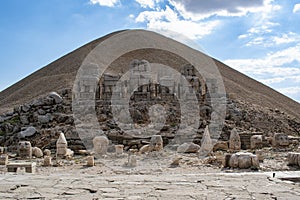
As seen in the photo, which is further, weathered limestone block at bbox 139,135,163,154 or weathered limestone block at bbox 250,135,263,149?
weathered limestone block at bbox 250,135,263,149

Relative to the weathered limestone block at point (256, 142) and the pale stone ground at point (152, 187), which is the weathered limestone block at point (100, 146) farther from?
the pale stone ground at point (152, 187)

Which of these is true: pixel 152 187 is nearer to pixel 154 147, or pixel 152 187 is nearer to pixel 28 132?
pixel 154 147

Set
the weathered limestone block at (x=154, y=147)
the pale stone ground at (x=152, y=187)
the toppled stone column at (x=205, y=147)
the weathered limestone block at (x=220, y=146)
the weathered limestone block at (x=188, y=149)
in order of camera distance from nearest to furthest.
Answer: the pale stone ground at (x=152, y=187)
the toppled stone column at (x=205, y=147)
the weathered limestone block at (x=188, y=149)
the weathered limestone block at (x=154, y=147)
the weathered limestone block at (x=220, y=146)

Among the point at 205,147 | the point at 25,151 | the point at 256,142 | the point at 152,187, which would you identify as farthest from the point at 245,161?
the point at 25,151

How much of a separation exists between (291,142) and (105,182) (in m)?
14.7

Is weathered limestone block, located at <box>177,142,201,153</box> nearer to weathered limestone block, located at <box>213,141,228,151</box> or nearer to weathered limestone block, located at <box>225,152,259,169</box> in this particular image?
weathered limestone block, located at <box>213,141,228,151</box>

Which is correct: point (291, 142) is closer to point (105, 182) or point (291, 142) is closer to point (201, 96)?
point (201, 96)

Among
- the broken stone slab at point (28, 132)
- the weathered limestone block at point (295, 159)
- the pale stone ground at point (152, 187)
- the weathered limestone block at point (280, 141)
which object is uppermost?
the broken stone slab at point (28, 132)

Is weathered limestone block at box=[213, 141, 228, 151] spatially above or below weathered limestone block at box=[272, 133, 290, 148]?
below

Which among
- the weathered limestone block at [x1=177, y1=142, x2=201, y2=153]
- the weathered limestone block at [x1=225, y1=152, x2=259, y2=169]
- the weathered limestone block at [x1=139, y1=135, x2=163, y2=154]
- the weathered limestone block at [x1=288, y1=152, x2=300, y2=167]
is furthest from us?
the weathered limestone block at [x1=139, y1=135, x2=163, y2=154]

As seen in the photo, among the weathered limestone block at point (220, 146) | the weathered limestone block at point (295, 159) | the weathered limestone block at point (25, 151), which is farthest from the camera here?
the weathered limestone block at point (220, 146)

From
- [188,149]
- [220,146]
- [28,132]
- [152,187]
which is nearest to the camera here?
[152,187]

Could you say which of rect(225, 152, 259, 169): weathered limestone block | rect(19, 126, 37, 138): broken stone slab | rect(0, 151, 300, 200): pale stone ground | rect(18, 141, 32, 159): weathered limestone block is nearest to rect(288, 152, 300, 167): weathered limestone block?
rect(225, 152, 259, 169): weathered limestone block

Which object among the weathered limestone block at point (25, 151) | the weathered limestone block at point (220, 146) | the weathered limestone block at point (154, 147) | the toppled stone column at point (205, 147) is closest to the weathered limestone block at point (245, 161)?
the toppled stone column at point (205, 147)
